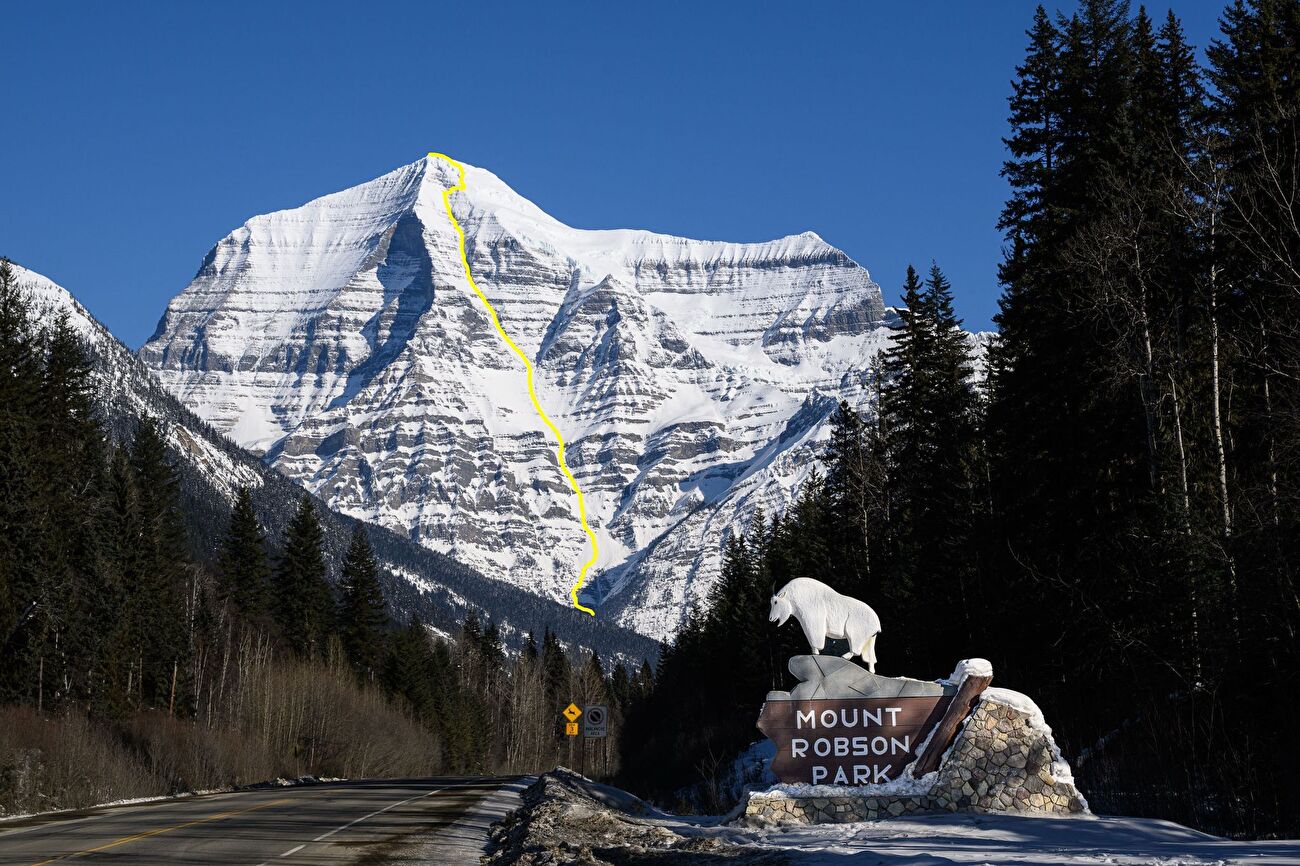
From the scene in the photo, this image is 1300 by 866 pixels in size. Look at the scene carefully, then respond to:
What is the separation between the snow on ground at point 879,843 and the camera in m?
14.1

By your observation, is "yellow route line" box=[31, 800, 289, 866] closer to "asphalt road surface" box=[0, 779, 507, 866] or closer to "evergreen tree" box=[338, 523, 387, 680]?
"asphalt road surface" box=[0, 779, 507, 866]

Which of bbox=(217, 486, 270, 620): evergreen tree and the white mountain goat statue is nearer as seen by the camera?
the white mountain goat statue

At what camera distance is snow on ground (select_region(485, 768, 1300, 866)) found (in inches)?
556

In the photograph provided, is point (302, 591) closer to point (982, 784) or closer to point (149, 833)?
point (149, 833)

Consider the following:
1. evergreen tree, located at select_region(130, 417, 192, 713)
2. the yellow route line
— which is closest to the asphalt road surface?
the yellow route line

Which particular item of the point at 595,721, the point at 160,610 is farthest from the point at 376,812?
the point at 160,610

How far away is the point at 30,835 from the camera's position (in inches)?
843

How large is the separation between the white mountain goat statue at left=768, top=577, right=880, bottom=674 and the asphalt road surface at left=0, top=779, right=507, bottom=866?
6393 mm

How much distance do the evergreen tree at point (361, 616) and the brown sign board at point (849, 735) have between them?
221ft

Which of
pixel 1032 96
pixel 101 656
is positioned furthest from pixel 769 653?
pixel 1032 96

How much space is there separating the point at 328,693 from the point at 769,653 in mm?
21719

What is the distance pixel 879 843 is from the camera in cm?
1728

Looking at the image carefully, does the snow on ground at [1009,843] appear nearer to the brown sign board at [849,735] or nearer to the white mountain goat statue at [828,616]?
the brown sign board at [849,735]

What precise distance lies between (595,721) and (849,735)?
33.6 metres
